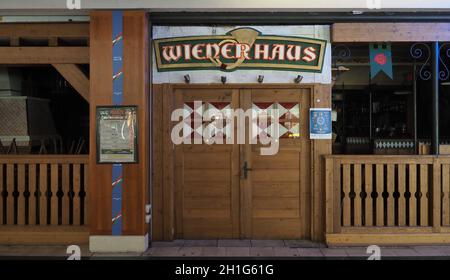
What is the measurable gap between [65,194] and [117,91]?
71.1 inches

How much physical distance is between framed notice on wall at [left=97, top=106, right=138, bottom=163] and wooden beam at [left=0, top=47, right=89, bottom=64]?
96 centimetres

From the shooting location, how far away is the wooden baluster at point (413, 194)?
6.36 metres

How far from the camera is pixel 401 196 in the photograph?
6387 millimetres

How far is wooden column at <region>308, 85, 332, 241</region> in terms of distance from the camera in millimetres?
6461

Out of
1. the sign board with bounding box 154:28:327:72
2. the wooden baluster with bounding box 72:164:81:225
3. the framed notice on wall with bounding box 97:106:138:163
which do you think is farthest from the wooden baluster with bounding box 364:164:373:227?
the wooden baluster with bounding box 72:164:81:225

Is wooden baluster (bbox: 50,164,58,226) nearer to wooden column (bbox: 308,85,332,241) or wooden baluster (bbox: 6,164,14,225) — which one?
wooden baluster (bbox: 6,164,14,225)

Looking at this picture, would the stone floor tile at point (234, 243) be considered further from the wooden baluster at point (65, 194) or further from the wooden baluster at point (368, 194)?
the wooden baluster at point (65, 194)

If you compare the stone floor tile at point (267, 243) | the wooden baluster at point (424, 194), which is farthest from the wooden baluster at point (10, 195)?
the wooden baluster at point (424, 194)

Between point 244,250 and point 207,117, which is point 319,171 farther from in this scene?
point 207,117

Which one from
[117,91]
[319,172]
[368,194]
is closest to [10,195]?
[117,91]

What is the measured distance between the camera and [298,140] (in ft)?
21.6

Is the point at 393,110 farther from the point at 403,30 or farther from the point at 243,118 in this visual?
the point at 243,118

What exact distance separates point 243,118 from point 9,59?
11.8ft

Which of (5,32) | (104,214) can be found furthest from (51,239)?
(5,32)
